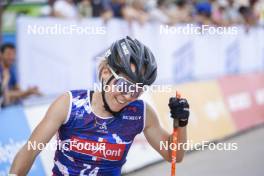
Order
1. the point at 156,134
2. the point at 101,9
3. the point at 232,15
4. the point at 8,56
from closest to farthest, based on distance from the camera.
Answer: the point at 156,134, the point at 8,56, the point at 101,9, the point at 232,15

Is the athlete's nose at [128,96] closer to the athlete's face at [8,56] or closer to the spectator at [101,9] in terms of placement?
the athlete's face at [8,56]

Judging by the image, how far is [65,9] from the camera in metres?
8.60

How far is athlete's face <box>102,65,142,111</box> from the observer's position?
9.97ft

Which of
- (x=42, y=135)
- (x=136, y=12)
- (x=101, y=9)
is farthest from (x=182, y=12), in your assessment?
(x=42, y=135)

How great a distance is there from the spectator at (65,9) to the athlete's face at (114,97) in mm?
5361

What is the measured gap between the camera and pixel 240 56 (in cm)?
1398

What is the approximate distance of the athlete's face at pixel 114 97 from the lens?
304 centimetres

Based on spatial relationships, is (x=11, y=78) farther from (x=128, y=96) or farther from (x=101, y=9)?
(x=128, y=96)

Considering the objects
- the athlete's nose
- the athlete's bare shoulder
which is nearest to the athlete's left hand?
the athlete's nose

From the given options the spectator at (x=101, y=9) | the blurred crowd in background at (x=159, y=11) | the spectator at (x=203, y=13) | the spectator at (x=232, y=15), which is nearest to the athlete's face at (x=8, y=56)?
the blurred crowd in background at (x=159, y=11)

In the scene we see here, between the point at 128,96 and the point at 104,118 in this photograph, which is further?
the point at 104,118

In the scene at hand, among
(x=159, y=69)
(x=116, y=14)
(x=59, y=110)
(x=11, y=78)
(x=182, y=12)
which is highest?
(x=59, y=110)

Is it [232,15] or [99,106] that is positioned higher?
[99,106]

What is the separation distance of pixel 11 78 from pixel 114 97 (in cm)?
455
